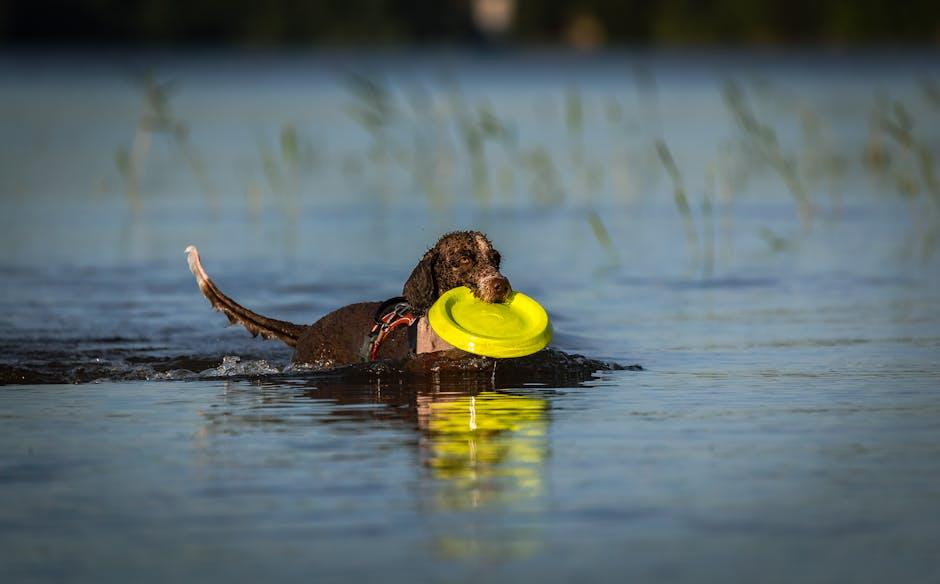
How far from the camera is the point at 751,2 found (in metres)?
105

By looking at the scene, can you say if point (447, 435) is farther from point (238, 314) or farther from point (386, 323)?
point (238, 314)

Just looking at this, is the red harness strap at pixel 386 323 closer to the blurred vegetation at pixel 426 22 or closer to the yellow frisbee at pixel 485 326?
the yellow frisbee at pixel 485 326

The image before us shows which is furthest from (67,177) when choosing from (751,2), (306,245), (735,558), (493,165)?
(751,2)

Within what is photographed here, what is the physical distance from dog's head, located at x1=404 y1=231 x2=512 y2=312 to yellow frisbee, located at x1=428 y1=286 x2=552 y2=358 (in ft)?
0.27

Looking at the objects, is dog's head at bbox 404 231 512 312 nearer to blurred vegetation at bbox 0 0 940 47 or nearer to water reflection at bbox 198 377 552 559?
water reflection at bbox 198 377 552 559

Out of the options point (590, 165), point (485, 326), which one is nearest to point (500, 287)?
point (485, 326)

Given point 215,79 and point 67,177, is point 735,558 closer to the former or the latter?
point 67,177

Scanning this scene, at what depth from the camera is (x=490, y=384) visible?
32.8ft

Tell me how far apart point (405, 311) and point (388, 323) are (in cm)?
14

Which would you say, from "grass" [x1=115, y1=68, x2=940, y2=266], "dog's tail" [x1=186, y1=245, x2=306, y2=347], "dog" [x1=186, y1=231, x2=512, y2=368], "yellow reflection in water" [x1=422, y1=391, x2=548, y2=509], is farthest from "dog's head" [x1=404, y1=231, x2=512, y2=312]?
"grass" [x1=115, y1=68, x2=940, y2=266]

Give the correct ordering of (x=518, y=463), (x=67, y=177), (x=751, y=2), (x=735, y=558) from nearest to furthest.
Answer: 1. (x=735, y=558)
2. (x=518, y=463)
3. (x=67, y=177)
4. (x=751, y=2)

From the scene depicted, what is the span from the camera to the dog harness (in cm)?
990

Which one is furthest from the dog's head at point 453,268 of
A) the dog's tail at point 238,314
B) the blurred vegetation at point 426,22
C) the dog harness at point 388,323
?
the blurred vegetation at point 426,22

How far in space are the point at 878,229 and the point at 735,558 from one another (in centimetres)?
1345
